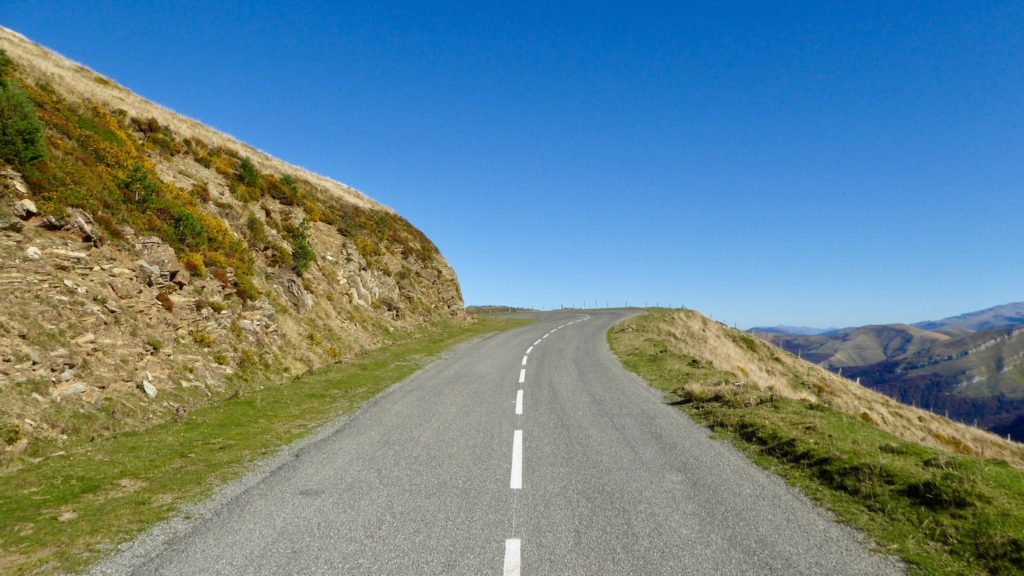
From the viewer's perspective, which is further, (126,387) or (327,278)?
(327,278)

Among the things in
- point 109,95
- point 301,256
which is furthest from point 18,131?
point 109,95

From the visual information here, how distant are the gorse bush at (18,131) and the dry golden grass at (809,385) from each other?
21548 millimetres

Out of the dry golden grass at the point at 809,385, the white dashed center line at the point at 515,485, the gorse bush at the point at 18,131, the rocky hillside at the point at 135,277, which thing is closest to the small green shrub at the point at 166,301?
the rocky hillside at the point at 135,277

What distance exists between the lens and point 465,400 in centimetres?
1284

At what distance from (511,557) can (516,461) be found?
3079 millimetres

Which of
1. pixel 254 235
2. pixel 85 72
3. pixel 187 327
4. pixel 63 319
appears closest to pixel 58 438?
pixel 63 319

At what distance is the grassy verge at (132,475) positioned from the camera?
5262 mm

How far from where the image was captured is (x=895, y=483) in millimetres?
6656

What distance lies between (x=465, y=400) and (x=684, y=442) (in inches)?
233

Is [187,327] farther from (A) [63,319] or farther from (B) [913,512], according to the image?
(B) [913,512]

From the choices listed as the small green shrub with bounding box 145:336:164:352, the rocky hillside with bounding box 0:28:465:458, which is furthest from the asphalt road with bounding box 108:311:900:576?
the small green shrub with bounding box 145:336:164:352

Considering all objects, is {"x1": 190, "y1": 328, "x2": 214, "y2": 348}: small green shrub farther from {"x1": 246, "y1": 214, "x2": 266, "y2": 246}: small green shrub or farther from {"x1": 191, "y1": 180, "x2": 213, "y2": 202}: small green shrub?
{"x1": 191, "y1": 180, "x2": 213, "y2": 202}: small green shrub

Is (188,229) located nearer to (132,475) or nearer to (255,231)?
(255,231)

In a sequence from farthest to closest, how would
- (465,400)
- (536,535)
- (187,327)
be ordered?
(187,327), (465,400), (536,535)
